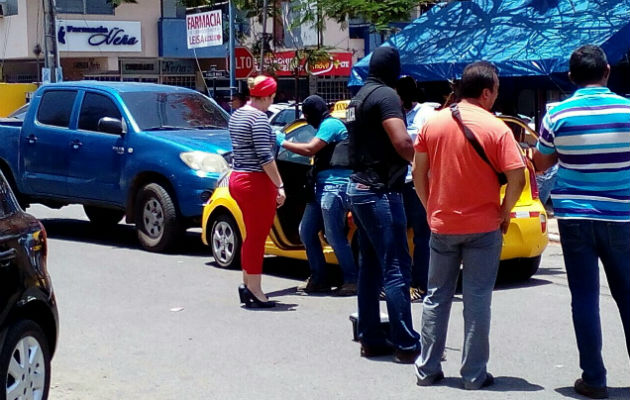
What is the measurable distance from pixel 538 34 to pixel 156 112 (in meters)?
6.47

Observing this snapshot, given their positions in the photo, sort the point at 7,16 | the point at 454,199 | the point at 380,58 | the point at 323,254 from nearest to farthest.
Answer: the point at 454,199
the point at 380,58
the point at 323,254
the point at 7,16

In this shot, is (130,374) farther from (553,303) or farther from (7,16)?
(7,16)

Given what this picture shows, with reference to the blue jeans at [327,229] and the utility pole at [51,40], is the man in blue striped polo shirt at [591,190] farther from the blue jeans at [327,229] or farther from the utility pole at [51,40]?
the utility pole at [51,40]

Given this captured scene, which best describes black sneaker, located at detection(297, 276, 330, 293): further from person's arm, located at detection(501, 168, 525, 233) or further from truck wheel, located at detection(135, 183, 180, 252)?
person's arm, located at detection(501, 168, 525, 233)

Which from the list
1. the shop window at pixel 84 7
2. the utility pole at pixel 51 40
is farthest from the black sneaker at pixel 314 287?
the shop window at pixel 84 7

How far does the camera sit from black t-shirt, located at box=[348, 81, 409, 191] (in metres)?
6.56

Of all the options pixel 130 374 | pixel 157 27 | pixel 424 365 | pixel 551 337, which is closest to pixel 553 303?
pixel 551 337

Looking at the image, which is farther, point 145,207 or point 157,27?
point 157,27

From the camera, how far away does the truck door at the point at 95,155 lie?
12.1 metres

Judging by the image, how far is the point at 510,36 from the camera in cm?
1631

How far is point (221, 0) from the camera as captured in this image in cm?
2275

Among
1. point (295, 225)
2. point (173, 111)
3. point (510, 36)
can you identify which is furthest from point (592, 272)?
point (510, 36)

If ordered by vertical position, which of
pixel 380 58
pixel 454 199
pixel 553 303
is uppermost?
pixel 380 58

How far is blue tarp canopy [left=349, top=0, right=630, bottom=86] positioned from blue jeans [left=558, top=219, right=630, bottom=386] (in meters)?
8.51
